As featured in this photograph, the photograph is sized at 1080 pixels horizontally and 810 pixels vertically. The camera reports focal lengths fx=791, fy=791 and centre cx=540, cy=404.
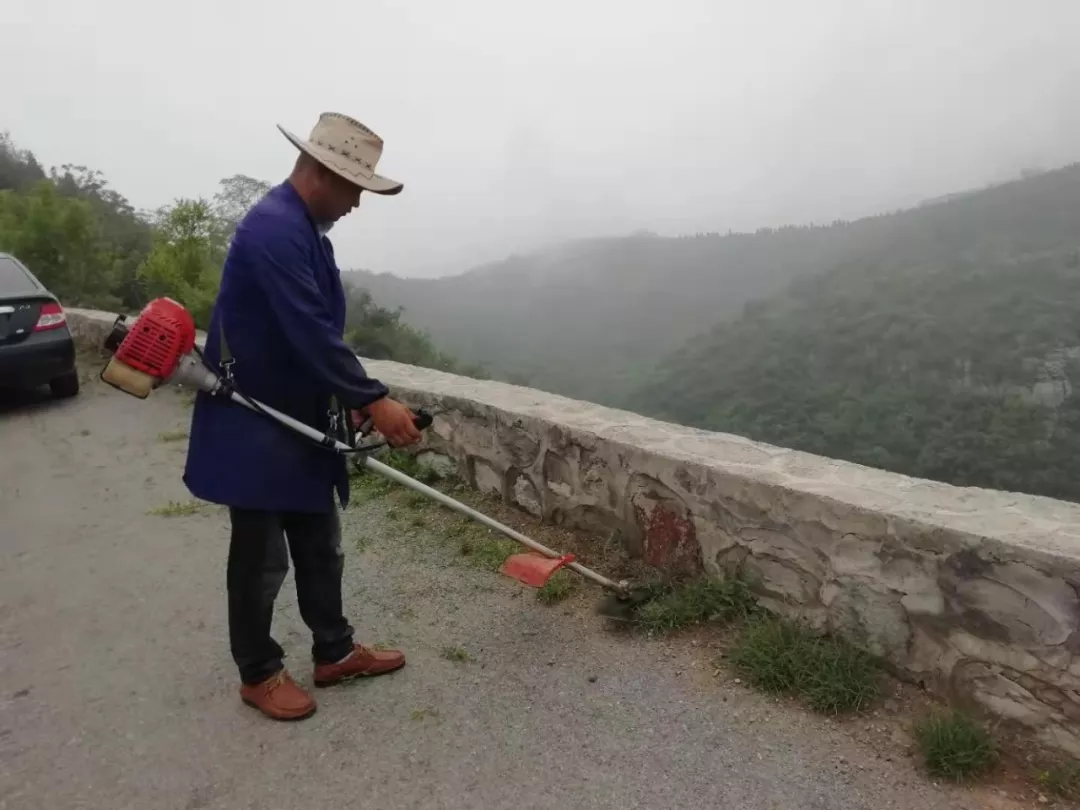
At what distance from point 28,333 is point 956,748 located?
7.35 metres

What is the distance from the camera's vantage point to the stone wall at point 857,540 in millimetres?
2172

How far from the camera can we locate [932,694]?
2.42 metres

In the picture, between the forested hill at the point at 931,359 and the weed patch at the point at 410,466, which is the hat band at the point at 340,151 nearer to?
the weed patch at the point at 410,466

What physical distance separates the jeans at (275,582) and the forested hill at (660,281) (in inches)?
1378

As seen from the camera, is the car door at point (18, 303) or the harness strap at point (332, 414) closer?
the harness strap at point (332, 414)

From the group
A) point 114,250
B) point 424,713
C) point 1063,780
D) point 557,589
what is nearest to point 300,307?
point 424,713

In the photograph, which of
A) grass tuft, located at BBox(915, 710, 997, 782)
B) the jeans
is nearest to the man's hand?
the jeans

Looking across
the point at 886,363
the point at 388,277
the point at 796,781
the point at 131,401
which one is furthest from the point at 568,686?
the point at 388,277

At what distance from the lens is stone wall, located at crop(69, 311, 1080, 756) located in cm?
217

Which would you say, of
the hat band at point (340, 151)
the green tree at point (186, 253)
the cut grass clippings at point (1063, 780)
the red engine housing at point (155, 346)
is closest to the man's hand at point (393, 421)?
the red engine housing at point (155, 346)

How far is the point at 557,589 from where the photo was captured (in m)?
3.29

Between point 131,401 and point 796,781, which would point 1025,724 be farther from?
point 131,401

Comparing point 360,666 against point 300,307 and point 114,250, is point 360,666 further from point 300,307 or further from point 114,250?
point 114,250

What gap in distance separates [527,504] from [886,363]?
117 feet
